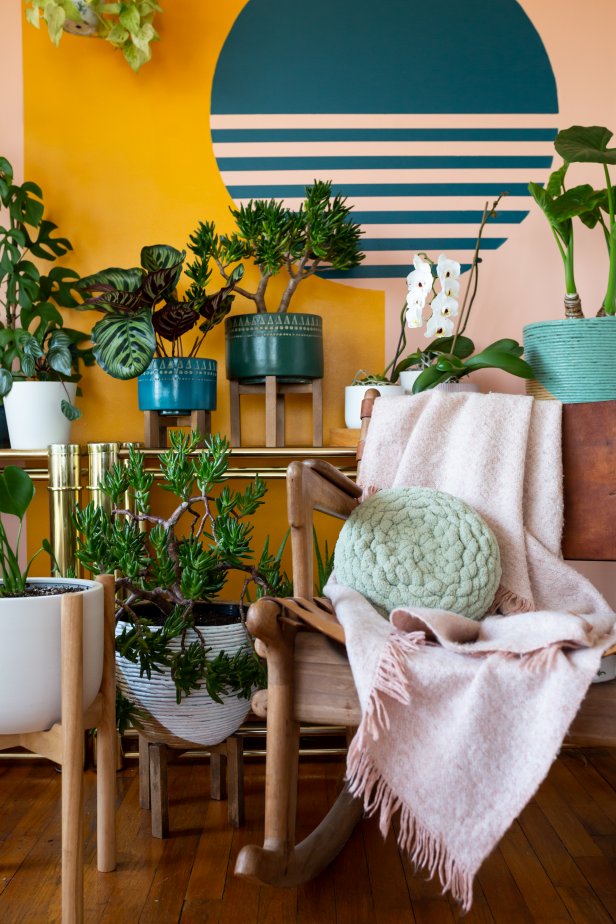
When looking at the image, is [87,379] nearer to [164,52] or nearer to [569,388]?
[164,52]

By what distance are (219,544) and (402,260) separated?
0.99 meters

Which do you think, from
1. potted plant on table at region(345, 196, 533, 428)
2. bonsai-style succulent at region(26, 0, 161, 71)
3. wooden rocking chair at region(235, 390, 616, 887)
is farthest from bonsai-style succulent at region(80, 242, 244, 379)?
wooden rocking chair at region(235, 390, 616, 887)

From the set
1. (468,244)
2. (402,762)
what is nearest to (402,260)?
(468,244)

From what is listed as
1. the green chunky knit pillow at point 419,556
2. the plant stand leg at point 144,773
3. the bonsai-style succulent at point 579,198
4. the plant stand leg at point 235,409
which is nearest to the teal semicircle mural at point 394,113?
the bonsai-style succulent at point 579,198

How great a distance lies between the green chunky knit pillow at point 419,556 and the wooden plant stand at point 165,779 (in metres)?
0.48

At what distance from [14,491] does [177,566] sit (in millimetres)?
342

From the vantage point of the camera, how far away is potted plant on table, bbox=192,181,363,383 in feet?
6.13

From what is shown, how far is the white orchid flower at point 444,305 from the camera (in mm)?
1744

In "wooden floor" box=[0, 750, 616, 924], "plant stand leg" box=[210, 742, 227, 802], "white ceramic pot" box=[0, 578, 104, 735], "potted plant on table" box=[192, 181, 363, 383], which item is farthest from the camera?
"potted plant on table" box=[192, 181, 363, 383]

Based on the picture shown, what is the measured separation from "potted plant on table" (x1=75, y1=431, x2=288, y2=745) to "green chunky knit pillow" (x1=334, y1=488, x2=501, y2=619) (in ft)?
0.79

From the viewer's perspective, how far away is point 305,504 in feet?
3.88

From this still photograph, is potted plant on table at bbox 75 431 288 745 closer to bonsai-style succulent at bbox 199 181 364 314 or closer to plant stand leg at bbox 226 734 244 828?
plant stand leg at bbox 226 734 244 828

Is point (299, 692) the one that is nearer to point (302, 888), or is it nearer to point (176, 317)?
point (302, 888)

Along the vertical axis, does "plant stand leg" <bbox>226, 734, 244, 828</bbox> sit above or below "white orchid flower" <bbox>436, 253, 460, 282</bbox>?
below
